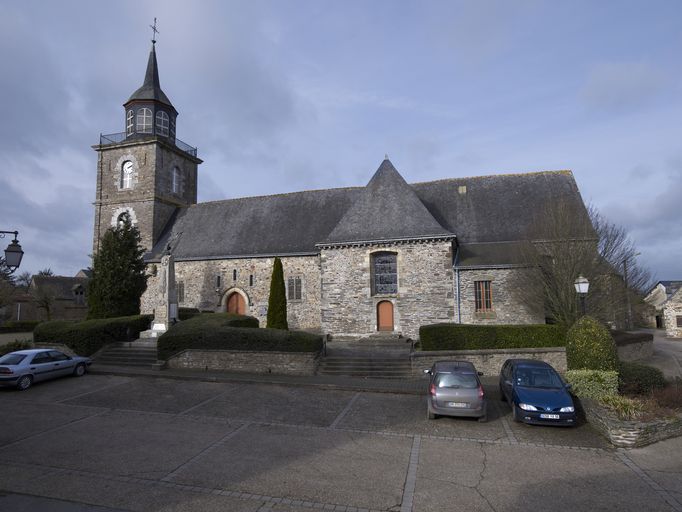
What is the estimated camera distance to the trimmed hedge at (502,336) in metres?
16.1

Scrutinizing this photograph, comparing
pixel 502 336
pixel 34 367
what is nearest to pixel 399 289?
pixel 502 336

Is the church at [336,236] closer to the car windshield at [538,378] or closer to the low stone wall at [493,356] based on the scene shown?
the low stone wall at [493,356]

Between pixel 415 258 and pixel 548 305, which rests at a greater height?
pixel 415 258

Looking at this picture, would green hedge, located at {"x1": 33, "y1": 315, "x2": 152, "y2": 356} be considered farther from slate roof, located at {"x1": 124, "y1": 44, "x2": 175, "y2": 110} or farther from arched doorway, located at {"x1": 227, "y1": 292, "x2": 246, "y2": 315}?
slate roof, located at {"x1": 124, "y1": 44, "x2": 175, "y2": 110}

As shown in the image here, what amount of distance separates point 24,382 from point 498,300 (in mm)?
18975

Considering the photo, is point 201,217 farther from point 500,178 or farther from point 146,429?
point 146,429

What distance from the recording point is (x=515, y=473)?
7.45 metres

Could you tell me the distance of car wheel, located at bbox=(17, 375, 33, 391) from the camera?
13344mm

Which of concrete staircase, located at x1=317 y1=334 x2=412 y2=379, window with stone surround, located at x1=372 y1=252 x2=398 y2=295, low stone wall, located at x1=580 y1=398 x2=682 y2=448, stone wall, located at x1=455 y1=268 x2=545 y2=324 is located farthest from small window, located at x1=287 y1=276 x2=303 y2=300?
low stone wall, located at x1=580 y1=398 x2=682 y2=448

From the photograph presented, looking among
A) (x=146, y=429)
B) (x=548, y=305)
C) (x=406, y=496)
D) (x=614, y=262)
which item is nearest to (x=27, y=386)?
(x=146, y=429)

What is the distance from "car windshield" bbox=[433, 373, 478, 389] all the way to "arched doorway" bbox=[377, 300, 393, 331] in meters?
10.4

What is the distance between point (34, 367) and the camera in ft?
45.4

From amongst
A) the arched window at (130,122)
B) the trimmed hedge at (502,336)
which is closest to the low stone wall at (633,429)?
the trimmed hedge at (502,336)

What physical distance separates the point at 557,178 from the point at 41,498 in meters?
25.8
